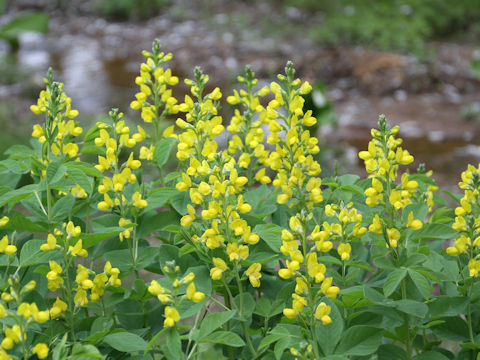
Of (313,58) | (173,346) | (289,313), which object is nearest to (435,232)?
(289,313)

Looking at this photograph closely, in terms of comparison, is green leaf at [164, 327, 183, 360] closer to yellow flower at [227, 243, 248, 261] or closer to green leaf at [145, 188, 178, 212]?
yellow flower at [227, 243, 248, 261]

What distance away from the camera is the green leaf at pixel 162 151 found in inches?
65.0

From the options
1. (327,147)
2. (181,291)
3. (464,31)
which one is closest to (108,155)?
(181,291)

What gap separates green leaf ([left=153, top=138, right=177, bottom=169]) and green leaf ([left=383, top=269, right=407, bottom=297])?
25.6 inches

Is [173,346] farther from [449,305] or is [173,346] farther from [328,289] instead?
[449,305]

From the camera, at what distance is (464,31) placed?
860 cm

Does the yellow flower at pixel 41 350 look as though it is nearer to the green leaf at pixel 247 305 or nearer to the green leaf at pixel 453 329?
the green leaf at pixel 247 305

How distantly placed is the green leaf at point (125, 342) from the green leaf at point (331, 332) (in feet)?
1.18

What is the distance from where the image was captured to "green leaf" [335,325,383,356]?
130 cm

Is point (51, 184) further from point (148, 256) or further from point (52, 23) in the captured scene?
point (52, 23)

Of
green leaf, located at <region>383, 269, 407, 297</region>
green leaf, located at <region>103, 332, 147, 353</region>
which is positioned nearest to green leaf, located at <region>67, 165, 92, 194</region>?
green leaf, located at <region>103, 332, 147, 353</region>

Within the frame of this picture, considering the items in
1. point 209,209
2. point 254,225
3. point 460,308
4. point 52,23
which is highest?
point 209,209

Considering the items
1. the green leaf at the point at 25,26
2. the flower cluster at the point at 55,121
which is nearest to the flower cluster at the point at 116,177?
the flower cluster at the point at 55,121

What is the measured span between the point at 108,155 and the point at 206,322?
18.3 inches
